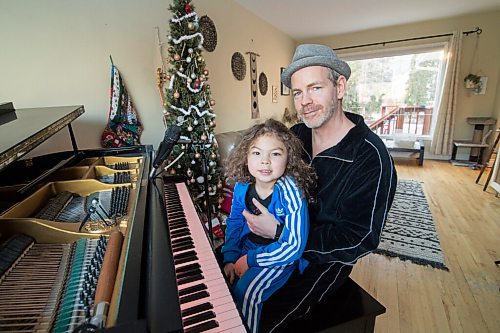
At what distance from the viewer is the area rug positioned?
7.25 ft

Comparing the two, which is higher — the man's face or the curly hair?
the man's face

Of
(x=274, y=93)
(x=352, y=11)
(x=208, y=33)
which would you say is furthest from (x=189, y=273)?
(x=274, y=93)

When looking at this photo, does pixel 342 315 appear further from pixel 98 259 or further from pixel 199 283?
pixel 98 259

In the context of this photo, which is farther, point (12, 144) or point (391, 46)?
point (391, 46)

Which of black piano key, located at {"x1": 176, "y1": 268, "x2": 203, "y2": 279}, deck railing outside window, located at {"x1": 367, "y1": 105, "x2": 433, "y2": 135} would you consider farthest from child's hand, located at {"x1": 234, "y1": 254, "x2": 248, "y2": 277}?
deck railing outside window, located at {"x1": 367, "y1": 105, "x2": 433, "y2": 135}

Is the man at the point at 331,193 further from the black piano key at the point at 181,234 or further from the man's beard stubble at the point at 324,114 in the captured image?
the black piano key at the point at 181,234

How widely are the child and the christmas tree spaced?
1.08 m

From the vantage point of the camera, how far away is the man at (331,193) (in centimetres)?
98

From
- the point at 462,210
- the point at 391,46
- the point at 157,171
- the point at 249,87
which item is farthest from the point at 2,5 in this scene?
the point at 391,46

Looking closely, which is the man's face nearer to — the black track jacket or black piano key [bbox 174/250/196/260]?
the black track jacket

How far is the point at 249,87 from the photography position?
438cm

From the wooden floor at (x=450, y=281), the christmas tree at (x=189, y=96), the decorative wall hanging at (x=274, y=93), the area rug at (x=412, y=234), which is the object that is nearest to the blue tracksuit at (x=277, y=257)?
the wooden floor at (x=450, y=281)

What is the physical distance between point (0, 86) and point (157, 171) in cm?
138

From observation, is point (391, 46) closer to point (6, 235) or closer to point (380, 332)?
point (380, 332)
